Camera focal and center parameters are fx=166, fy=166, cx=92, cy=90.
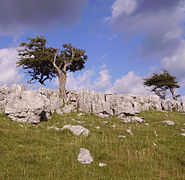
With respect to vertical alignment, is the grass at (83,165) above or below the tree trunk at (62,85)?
below

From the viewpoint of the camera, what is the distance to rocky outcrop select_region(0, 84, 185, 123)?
55.6 ft

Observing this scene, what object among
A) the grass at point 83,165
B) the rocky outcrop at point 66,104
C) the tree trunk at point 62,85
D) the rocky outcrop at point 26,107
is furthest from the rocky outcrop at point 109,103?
the grass at point 83,165

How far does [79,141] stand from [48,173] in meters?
4.20

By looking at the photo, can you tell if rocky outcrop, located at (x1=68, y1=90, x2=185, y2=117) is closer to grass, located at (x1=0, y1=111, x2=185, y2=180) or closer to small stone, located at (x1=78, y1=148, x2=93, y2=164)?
grass, located at (x1=0, y1=111, x2=185, y2=180)

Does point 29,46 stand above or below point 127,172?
above

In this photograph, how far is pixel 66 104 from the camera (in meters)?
26.3

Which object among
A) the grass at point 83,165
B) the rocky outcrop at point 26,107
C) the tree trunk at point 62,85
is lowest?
the grass at point 83,165

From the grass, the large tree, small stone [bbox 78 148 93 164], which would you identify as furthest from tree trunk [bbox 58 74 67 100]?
small stone [bbox 78 148 93 164]

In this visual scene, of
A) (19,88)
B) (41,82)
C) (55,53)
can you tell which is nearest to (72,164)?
(19,88)

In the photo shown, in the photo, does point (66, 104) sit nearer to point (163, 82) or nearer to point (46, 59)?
point (46, 59)

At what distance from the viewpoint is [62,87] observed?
30.9 m

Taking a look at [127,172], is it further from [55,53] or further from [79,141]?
[55,53]

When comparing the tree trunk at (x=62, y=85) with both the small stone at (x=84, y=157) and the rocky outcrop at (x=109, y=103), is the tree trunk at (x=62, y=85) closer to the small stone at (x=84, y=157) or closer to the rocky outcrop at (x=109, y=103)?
the rocky outcrop at (x=109, y=103)

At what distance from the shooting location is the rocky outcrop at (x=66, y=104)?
16955 millimetres
